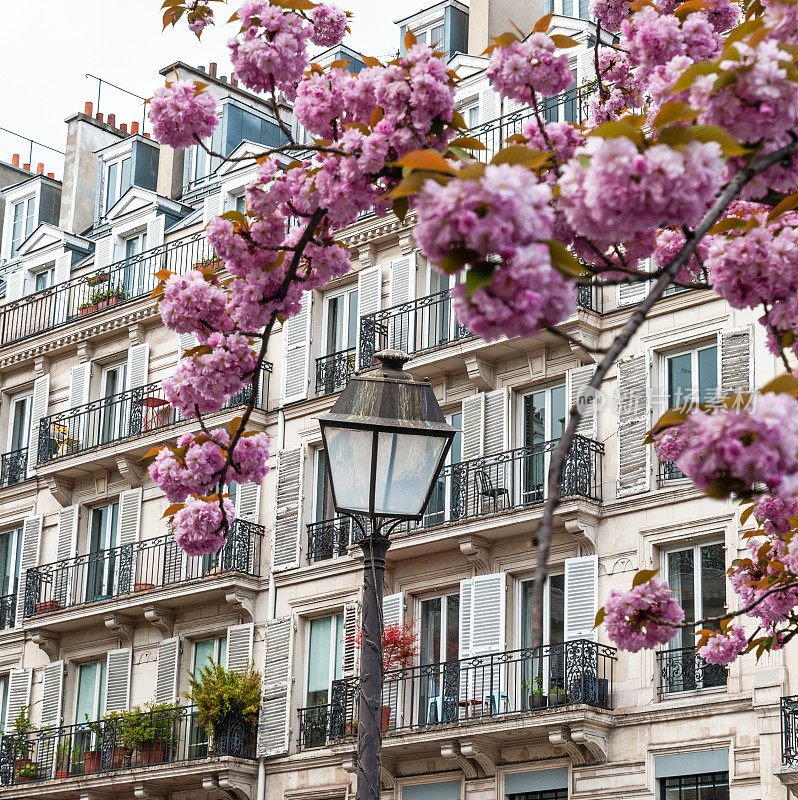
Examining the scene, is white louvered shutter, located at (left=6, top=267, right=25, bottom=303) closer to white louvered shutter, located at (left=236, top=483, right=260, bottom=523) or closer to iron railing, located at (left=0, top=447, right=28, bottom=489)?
iron railing, located at (left=0, top=447, right=28, bottom=489)

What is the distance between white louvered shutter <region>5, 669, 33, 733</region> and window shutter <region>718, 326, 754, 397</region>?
53.9 feet

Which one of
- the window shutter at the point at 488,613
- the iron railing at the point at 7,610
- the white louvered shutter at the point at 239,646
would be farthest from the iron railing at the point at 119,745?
the window shutter at the point at 488,613

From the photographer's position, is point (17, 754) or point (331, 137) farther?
point (17, 754)

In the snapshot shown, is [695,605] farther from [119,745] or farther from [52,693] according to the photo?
[52,693]

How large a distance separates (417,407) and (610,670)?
50.7 ft

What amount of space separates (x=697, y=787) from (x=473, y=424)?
720cm

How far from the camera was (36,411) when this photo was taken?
35.4 m

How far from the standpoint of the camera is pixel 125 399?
32.6 m

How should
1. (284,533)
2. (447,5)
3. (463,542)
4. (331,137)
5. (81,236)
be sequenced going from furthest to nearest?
(81,236) → (447,5) → (284,533) → (463,542) → (331,137)

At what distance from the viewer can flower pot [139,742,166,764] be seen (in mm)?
29188

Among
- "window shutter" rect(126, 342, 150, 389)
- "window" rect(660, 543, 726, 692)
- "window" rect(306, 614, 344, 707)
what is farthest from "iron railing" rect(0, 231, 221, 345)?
"window" rect(660, 543, 726, 692)

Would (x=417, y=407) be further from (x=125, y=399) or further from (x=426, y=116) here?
(x=125, y=399)

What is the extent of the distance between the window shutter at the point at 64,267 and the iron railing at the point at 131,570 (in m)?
7.33

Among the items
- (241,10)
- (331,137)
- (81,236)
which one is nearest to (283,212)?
(331,137)
